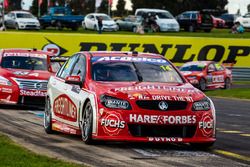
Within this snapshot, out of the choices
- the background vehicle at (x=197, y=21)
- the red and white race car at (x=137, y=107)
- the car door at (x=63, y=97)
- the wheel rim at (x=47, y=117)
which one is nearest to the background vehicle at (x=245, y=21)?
the background vehicle at (x=197, y=21)

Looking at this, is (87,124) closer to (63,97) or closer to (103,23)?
(63,97)

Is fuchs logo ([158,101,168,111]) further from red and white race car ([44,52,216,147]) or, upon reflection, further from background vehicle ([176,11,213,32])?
background vehicle ([176,11,213,32])

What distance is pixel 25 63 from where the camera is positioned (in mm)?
20828

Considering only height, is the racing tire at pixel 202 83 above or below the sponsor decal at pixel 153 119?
below

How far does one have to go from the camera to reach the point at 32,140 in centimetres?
1233

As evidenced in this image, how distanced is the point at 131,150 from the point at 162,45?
2714cm

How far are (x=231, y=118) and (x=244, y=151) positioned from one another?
21.7ft

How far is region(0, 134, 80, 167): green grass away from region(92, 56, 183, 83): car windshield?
6.67 feet

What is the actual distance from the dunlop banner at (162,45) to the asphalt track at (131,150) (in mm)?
22549

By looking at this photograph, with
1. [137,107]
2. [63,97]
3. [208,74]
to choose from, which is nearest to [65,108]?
[63,97]

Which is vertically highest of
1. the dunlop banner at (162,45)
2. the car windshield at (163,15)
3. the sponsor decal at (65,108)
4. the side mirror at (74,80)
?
the side mirror at (74,80)

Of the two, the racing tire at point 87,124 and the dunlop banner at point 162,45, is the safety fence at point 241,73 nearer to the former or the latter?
the dunlop banner at point 162,45

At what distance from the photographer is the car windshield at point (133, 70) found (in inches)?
493

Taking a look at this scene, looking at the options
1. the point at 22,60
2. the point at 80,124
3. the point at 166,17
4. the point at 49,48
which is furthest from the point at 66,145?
the point at 166,17
